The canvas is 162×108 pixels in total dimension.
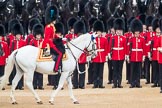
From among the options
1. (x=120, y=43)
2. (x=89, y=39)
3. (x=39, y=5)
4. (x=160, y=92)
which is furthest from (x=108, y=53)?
(x=39, y=5)

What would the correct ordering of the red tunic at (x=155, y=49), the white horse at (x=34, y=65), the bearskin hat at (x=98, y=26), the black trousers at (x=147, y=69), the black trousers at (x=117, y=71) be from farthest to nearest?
the black trousers at (x=147, y=69) < the bearskin hat at (x=98, y=26) < the black trousers at (x=117, y=71) < the red tunic at (x=155, y=49) < the white horse at (x=34, y=65)

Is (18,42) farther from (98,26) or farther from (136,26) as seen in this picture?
(136,26)

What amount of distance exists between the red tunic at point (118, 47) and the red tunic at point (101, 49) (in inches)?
5.7


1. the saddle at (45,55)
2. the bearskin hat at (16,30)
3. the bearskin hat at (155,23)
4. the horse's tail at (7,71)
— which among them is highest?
the bearskin hat at (155,23)

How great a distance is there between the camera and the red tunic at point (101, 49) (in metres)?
18.6

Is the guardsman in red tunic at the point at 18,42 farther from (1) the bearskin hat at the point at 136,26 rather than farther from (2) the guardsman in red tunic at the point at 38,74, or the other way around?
(1) the bearskin hat at the point at 136,26

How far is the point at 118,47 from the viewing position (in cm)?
1864

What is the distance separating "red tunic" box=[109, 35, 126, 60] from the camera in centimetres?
1855

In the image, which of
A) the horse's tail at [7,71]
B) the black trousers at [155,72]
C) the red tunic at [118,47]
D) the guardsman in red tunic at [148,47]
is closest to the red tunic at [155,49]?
the black trousers at [155,72]

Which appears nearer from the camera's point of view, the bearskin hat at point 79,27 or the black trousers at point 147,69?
the bearskin hat at point 79,27

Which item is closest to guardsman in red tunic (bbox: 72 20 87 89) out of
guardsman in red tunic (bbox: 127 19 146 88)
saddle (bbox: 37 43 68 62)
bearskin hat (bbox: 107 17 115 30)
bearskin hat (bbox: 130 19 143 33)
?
guardsman in red tunic (bbox: 127 19 146 88)

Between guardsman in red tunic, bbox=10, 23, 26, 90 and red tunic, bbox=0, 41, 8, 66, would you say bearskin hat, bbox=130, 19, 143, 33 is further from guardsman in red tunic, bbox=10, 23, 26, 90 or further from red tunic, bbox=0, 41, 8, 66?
red tunic, bbox=0, 41, 8, 66

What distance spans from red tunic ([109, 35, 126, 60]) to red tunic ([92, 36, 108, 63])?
0.47 ft

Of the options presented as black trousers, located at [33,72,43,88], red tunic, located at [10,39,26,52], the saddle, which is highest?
red tunic, located at [10,39,26,52]
